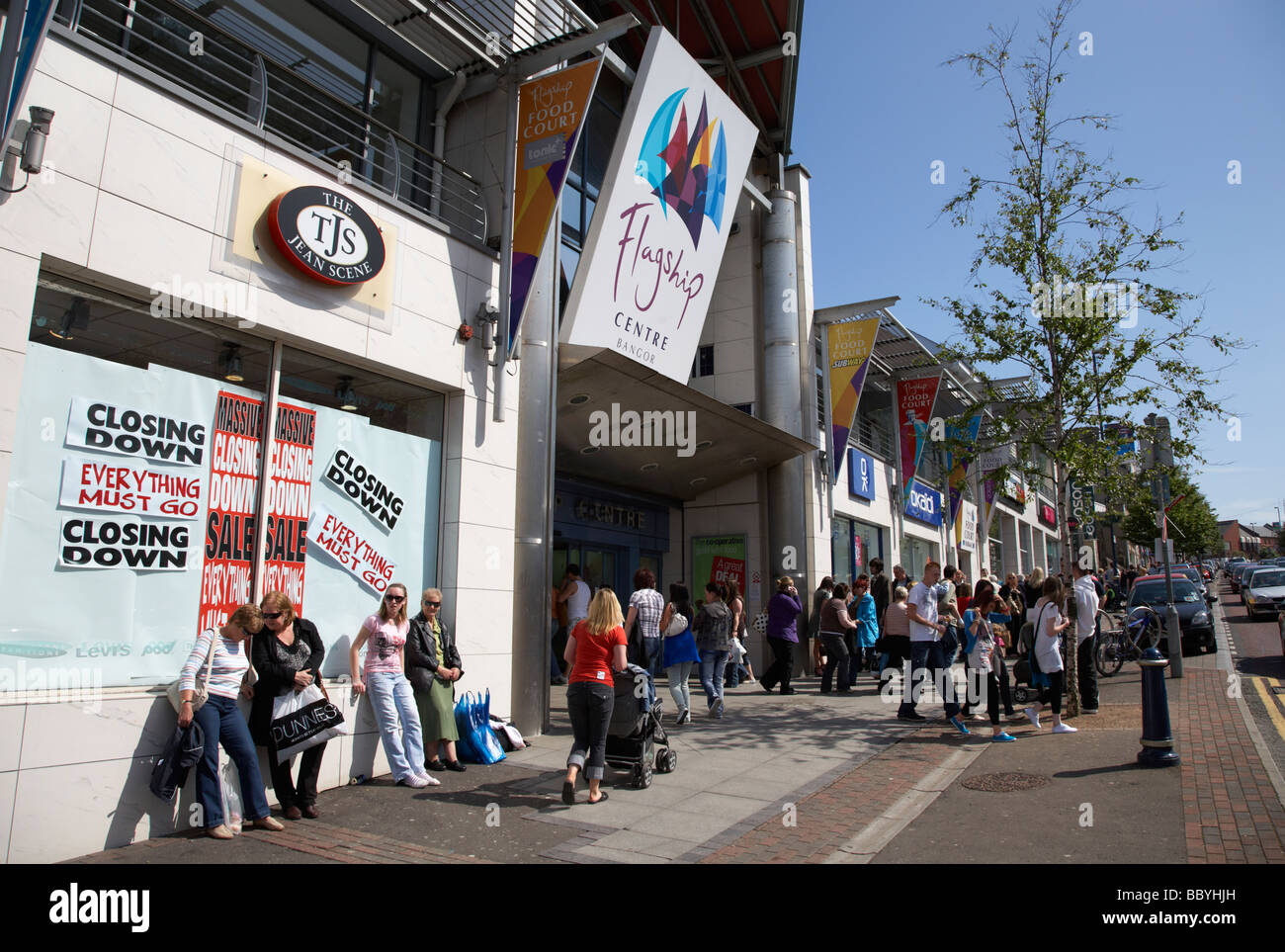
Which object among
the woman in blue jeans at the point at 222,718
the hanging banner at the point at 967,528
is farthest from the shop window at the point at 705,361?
the hanging banner at the point at 967,528

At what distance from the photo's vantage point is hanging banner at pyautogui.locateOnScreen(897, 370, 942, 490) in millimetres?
22000

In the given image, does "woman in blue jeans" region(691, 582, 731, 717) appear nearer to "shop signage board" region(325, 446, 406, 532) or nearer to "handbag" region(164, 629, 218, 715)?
"shop signage board" region(325, 446, 406, 532)

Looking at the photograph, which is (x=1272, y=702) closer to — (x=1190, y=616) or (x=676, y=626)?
(x=1190, y=616)

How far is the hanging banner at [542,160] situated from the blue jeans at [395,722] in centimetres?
387

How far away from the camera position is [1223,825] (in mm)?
5379

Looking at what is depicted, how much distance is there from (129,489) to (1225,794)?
A: 27.3 feet

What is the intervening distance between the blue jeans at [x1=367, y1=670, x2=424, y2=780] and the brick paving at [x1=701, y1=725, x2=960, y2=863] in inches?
117

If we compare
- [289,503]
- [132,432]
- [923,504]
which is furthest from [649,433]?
[923,504]

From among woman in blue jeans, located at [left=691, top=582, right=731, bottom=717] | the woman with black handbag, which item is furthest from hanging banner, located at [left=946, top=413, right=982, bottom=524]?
the woman with black handbag

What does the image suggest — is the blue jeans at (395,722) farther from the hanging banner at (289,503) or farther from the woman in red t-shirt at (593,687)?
the woman in red t-shirt at (593,687)

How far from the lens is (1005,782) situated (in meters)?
6.90

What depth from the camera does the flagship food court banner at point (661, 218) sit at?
10.5 m

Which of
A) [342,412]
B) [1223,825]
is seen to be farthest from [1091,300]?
[342,412]
